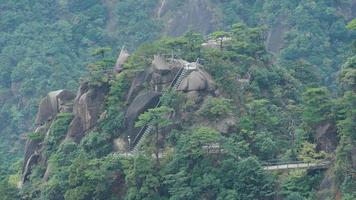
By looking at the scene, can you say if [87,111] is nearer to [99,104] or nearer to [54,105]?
[99,104]

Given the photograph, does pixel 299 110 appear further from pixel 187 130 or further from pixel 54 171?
pixel 54 171

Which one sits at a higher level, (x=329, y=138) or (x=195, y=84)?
(x=195, y=84)

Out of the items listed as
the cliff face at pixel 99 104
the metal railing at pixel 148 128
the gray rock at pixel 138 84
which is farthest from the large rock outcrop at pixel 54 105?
the metal railing at pixel 148 128

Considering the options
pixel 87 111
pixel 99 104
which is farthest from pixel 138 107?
pixel 87 111

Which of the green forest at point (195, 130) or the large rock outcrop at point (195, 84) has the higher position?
the large rock outcrop at point (195, 84)

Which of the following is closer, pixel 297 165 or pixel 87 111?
pixel 297 165

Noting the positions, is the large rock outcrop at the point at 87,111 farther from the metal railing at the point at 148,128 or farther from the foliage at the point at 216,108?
the foliage at the point at 216,108

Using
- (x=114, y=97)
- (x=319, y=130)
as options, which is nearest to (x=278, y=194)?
(x=319, y=130)

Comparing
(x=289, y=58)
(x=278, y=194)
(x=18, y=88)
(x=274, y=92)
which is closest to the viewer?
(x=278, y=194)
